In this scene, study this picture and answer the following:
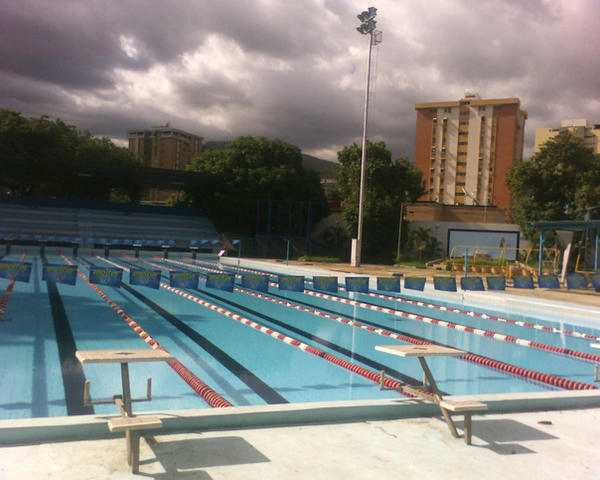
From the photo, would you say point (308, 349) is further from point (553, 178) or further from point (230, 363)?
point (553, 178)

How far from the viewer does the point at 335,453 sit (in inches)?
135

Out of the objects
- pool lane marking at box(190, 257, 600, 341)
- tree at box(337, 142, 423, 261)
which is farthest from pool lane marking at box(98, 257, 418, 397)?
tree at box(337, 142, 423, 261)

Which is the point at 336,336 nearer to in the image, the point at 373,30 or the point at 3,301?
the point at 3,301

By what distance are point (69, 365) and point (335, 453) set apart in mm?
4616

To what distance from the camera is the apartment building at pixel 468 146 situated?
65750mm

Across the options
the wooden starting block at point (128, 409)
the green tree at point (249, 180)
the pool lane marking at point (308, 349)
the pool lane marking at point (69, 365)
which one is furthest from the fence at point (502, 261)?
the wooden starting block at point (128, 409)

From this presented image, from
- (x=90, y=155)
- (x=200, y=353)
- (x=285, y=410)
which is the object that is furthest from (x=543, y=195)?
(x=90, y=155)

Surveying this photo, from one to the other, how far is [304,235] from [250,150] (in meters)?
7.04

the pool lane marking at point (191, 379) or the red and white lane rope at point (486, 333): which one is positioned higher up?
the red and white lane rope at point (486, 333)

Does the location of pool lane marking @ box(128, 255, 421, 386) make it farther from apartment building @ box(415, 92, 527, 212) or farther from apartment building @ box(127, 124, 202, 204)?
apartment building @ box(127, 124, 202, 204)

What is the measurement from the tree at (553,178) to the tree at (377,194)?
21.9ft

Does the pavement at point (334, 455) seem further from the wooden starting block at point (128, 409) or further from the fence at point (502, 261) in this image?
the fence at point (502, 261)

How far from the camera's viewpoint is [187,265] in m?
24.4

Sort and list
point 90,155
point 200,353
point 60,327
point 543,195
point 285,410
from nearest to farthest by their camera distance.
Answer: point 285,410 → point 200,353 → point 60,327 → point 543,195 → point 90,155
